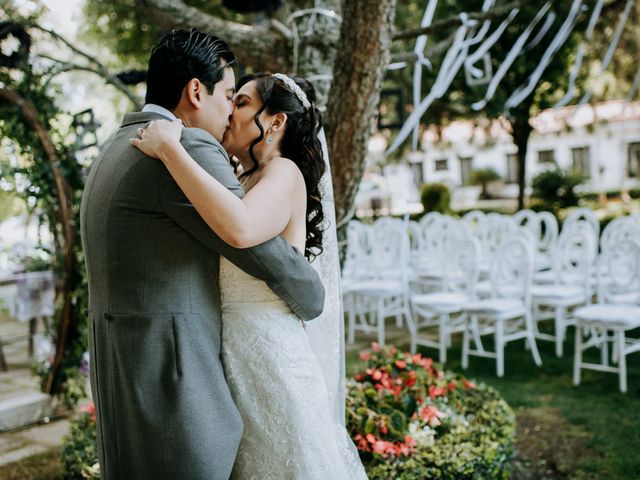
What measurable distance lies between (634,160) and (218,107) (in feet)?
114

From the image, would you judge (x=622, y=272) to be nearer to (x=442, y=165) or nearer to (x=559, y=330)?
(x=559, y=330)

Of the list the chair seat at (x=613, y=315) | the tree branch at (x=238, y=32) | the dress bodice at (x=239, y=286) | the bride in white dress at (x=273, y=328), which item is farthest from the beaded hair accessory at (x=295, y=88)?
the chair seat at (x=613, y=315)

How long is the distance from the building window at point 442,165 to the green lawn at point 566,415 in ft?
106

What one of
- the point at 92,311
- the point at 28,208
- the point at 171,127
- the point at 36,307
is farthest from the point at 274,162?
the point at 36,307

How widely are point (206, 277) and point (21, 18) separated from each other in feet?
12.5

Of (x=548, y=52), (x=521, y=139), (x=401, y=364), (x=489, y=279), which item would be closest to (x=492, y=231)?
(x=489, y=279)

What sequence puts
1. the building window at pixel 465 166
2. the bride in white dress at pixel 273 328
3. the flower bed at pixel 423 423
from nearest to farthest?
the bride in white dress at pixel 273 328
the flower bed at pixel 423 423
the building window at pixel 465 166

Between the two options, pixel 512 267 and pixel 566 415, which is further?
pixel 512 267

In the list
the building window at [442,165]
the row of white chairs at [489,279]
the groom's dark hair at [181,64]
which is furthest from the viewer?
the building window at [442,165]

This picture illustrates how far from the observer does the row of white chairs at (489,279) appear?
556 centimetres

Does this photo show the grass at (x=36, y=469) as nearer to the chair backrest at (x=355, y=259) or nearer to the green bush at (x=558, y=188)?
the chair backrest at (x=355, y=259)

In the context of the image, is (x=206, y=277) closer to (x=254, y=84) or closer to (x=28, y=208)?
(x=254, y=84)

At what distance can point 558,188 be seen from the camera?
14.4m

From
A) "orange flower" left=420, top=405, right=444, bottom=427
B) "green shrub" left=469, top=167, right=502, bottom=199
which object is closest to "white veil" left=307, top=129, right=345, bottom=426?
"orange flower" left=420, top=405, right=444, bottom=427
